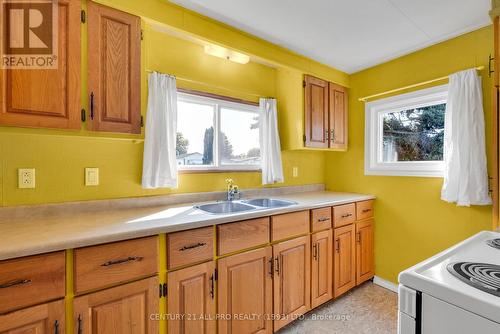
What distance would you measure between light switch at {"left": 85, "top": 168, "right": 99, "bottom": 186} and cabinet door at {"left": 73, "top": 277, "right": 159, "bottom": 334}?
76cm

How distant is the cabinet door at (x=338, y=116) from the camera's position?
259 cm

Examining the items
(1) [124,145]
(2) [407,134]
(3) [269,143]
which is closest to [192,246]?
(1) [124,145]

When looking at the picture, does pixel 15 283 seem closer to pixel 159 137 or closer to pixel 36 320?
pixel 36 320

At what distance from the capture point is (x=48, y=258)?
946 millimetres

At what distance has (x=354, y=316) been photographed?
1987mm

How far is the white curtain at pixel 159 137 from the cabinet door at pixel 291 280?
3.19 feet

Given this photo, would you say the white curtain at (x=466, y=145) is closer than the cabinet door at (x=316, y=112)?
Yes

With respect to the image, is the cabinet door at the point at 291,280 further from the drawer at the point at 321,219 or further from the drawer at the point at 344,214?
the drawer at the point at 344,214

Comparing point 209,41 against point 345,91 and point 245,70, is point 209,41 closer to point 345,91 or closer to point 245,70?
point 245,70

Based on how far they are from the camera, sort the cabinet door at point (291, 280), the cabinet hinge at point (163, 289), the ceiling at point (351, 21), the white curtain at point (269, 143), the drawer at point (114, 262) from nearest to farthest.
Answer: the drawer at point (114, 262) < the cabinet hinge at point (163, 289) < the ceiling at point (351, 21) < the cabinet door at point (291, 280) < the white curtain at point (269, 143)

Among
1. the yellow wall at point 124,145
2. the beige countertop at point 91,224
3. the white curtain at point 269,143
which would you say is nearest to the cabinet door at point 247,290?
the beige countertop at point 91,224

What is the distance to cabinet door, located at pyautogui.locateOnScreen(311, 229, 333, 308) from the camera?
6.43 ft

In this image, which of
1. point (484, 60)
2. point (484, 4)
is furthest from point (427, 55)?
point (484, 4)

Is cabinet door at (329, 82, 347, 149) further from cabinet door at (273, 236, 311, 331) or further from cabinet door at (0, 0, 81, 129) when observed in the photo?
cabinet door at (0, 0, 81, 129)
